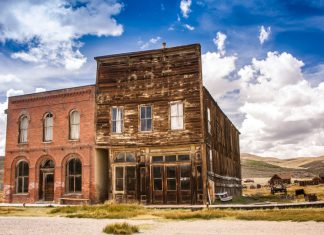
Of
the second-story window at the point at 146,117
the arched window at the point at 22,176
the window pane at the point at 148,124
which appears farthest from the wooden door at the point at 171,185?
the arched window at the point at 22,176

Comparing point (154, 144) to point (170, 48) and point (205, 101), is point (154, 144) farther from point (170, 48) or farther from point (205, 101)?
point (170, 48)

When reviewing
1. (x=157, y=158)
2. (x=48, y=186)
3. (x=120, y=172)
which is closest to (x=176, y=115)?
(x=157, y=158)

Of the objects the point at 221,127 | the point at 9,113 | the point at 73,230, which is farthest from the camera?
the point at 221,127

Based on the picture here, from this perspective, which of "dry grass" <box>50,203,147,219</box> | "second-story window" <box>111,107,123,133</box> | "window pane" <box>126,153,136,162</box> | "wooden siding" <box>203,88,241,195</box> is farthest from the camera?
"wooden siding" <box>203,88,241,195</box>

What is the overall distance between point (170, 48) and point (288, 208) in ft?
38.7

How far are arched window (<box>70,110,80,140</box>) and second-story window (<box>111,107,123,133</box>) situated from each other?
257cm

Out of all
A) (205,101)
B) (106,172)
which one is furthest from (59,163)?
(205,101)

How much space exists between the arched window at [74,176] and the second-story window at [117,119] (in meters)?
3.31

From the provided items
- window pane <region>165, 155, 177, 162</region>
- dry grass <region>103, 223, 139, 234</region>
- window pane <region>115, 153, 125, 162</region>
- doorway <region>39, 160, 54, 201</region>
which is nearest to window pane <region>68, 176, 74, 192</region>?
doorway <region>39, 160, 54, 201</region>

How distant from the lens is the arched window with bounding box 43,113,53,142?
25688 mm

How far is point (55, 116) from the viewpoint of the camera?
2541 cm

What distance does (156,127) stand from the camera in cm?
2291

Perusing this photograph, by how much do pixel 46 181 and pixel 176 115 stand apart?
1009 cm

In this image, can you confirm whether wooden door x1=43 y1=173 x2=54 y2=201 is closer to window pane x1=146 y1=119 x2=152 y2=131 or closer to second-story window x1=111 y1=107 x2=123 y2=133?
second-story window x1=111 y1=107 x2=123 y2=133
